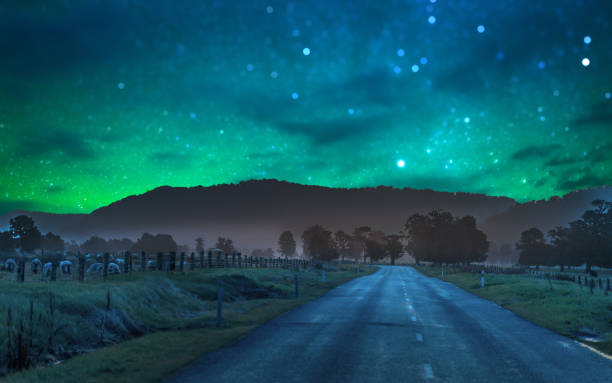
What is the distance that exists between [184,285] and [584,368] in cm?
2028

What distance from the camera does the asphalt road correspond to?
10117mm

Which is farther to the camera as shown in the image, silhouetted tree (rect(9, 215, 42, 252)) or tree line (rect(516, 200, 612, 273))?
silhouetted tree (rect(9, 215, 42, 252))

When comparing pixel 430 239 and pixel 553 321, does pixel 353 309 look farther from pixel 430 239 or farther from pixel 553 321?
pixel 430 239

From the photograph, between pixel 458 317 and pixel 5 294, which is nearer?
pixel 5 294

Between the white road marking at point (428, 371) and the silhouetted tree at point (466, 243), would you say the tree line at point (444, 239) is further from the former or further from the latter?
the white road marking at point (428, 371)

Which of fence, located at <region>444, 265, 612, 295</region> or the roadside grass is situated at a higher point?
the roadside grass

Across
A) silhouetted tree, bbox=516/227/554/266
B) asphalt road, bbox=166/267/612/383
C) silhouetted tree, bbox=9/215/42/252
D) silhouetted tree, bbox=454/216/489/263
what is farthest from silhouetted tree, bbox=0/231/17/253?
silhouetted tree, bbox=516/227/554/266

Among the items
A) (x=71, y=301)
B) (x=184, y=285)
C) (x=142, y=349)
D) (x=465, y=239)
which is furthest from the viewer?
(x=465, y=239)

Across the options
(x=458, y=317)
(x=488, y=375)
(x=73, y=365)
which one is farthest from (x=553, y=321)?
(x=73, y=365)

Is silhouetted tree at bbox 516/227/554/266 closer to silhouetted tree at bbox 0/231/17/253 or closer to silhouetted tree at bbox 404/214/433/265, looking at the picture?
silhouetted tree at bbox 404/214/433/265

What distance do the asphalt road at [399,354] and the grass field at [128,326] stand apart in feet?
3.33

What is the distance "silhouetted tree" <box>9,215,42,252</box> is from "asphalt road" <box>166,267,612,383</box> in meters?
141

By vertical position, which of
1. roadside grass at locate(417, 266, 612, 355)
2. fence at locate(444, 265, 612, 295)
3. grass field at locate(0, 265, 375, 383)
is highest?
grass field at locate(0, 265, 375, 383)

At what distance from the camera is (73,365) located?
1094 centimetres
